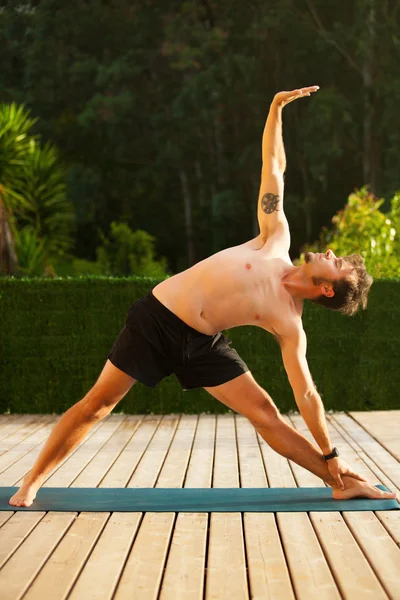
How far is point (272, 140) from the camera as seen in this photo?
171 inches

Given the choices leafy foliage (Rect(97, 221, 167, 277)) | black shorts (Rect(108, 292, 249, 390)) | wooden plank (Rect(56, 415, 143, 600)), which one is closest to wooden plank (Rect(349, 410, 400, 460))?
black shorts (Rect(108, 292, 249, 390))

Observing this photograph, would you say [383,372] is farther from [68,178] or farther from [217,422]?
[68,178]

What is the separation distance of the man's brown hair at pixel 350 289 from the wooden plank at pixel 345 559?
90cm

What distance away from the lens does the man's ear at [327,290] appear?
165 inches

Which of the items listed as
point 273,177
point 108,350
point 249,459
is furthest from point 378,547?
point 108,350

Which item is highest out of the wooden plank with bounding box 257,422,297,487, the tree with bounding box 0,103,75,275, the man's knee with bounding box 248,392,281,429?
the tree with bounding box 0,103,75,275

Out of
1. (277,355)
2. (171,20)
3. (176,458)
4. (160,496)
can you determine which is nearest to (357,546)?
(160,496)

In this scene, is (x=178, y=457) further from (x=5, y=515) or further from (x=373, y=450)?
(x=5, y=515)

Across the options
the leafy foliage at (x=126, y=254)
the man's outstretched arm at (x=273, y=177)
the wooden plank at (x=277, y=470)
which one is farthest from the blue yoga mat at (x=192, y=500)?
the leafy foliage at (x=126, y=254)

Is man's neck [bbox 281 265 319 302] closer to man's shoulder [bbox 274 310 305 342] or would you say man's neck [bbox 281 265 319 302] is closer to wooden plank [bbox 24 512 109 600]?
man's shoulder [bbox 274 310 305 342]

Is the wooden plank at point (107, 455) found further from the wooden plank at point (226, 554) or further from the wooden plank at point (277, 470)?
the wooden plank at point (277, 470)

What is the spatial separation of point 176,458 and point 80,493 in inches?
52.1

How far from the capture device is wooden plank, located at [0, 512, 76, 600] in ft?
10.8

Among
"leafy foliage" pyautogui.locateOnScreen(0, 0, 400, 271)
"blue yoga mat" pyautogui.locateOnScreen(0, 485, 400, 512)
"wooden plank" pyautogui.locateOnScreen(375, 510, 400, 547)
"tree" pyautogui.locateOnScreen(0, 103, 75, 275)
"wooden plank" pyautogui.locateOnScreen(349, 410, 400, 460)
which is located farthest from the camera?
"leafy foliage" pyautogui.locateOnScreen(0, 0, 400, 271)
